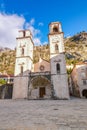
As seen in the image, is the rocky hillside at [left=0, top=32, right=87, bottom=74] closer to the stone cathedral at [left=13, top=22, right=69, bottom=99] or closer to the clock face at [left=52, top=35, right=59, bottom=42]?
the clock face at [left=52, top=35, right=59, bottom=42]

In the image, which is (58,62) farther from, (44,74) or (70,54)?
(70,54)

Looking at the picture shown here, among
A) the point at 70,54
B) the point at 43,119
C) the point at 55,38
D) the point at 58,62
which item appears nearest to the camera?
the point at 43,119

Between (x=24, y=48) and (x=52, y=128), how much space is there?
72.8 feet

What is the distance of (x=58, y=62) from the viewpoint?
22500 mm

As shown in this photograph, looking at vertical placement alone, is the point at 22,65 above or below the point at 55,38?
below

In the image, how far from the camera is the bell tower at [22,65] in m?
22.0

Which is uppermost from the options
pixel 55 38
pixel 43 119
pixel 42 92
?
pixel 55 38

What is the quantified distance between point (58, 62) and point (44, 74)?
3.49 metres

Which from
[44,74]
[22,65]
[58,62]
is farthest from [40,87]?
[58,62]

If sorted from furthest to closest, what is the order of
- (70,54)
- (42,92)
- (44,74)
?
(70,54) < (42,92) < (44,74)

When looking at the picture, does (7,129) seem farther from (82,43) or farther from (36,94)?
(82,43)

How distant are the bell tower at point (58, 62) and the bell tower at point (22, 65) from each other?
16.1 feet

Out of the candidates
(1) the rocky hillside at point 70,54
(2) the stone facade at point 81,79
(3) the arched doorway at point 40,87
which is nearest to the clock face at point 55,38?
(3) the arched doorway at point 40,87

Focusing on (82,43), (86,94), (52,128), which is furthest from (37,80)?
(82,43)
